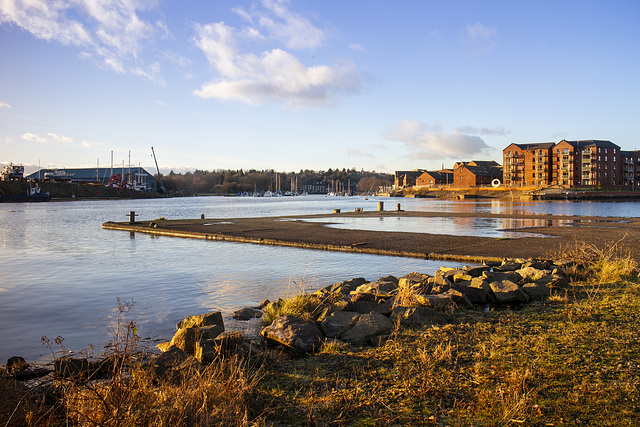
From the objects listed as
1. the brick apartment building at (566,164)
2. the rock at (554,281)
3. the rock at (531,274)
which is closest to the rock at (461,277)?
the rock at (531,274)

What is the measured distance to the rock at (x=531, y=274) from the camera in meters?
9.39

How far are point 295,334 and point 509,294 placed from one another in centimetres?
439

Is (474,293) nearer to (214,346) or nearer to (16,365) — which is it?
(214,346)

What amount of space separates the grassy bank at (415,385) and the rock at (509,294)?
1513 mm

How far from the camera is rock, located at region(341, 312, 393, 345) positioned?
19.8ft

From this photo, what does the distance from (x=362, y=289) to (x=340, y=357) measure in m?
3.51

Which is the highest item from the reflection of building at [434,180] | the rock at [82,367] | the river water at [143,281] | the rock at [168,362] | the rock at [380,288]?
the reflection of building at [434,180]

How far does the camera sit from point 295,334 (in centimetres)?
600

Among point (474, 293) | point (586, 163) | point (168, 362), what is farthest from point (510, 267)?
point (586, 163)

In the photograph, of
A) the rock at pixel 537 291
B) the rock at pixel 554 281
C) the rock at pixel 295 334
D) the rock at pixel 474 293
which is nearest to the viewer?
the rock at pixel 295 334

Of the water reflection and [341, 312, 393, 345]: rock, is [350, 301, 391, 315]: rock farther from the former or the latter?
the water reflection

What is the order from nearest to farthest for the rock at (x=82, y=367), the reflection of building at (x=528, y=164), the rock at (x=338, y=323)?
1. the rock at (x=82, y=367)
2. the rock at (x=338, y=323)
3. the reflection of building at (x=528, y=164)

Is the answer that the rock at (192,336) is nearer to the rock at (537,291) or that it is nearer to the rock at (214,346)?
the rock at (214,346)

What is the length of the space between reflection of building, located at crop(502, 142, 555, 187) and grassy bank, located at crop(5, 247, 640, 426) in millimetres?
111698
